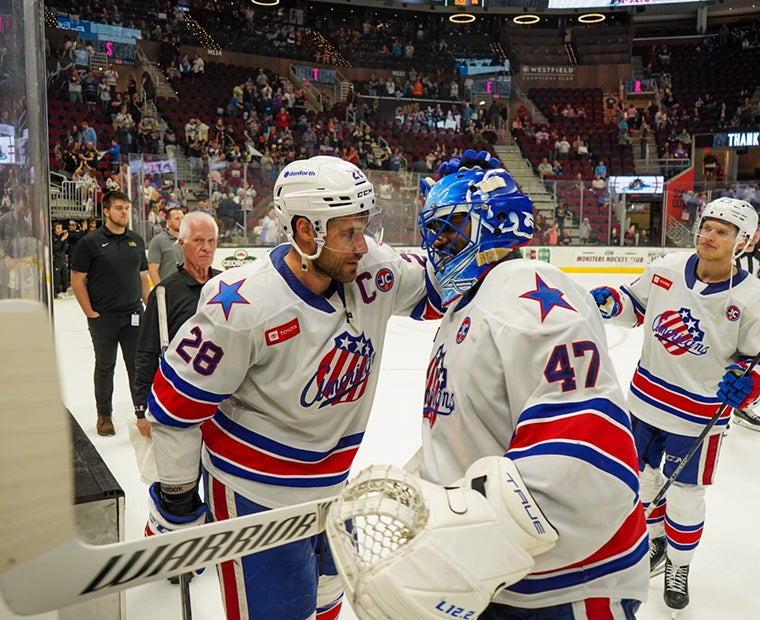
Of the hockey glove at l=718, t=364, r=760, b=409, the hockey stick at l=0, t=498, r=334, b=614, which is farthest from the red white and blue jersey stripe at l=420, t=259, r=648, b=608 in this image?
the hockey glove at l=718, t=364, r=760, b=409

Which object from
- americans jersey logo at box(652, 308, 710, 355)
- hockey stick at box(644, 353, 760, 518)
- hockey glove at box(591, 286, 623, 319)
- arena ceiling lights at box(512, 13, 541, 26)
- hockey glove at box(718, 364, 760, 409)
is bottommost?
hockey stick at box(644, 353, 760, 518)

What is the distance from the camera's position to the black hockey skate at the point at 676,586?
2617mm

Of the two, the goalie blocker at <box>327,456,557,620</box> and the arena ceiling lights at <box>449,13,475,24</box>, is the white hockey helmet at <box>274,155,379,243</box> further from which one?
the arena ceiling lights at <box>449,13,475,24</box>

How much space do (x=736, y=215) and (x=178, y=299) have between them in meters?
2.25

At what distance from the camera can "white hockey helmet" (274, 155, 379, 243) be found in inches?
67.6

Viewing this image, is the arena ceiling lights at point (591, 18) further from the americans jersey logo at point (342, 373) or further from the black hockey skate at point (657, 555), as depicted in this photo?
the americans jersey logo at point (342, 373)

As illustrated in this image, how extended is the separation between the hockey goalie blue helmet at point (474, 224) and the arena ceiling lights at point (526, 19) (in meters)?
22.9

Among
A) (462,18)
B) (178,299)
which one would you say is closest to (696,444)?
(178,299)

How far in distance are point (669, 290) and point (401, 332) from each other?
510cm

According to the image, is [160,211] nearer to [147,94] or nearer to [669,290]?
[147,94]

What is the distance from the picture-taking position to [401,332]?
782 cm

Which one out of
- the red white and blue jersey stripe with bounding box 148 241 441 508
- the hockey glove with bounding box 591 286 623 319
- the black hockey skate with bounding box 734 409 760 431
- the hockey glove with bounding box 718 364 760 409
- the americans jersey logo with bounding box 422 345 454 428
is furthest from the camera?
the black hockey skate with bounding box 734 409 760 431

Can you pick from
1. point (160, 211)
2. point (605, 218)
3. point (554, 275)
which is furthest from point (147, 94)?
point (554, 275)

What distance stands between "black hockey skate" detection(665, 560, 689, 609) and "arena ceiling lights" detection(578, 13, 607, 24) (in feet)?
72.6
